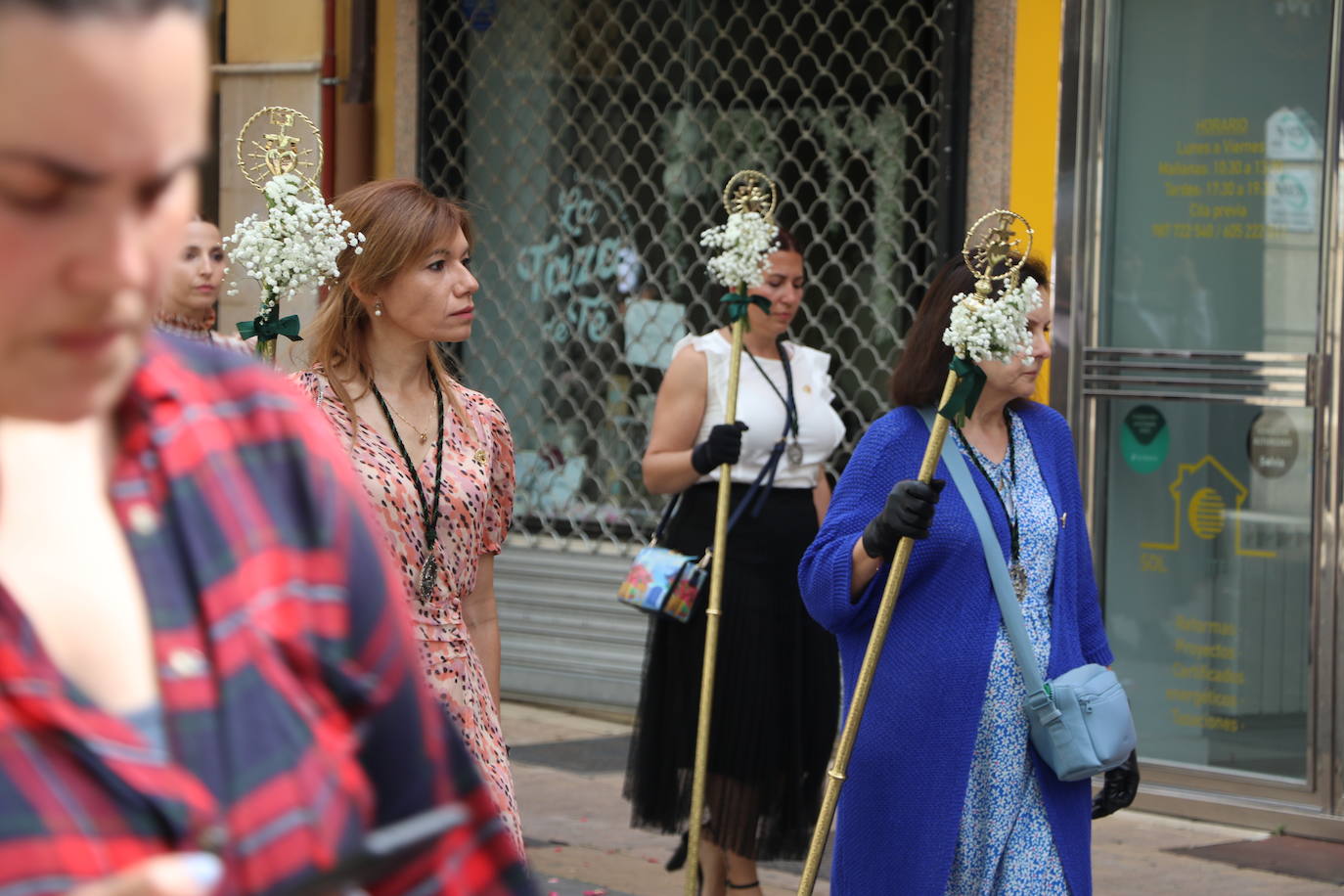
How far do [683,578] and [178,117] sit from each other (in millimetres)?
4747

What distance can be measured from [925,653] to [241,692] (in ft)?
10.2

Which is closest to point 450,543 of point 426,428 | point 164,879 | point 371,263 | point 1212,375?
point 426,428

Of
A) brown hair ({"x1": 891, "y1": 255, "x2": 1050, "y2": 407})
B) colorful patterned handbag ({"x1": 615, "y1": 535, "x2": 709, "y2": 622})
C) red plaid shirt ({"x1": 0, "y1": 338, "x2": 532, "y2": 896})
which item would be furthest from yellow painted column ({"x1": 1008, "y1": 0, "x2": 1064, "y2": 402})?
Result: red plaid shirt ({"x1": 0, "y1": 338, "x2": 532, "y2": 896})

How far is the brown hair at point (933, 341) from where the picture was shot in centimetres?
434

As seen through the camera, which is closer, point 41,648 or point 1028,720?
point 41,648

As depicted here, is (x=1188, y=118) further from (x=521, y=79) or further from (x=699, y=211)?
(x=521, y=79)

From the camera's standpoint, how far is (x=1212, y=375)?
720cm

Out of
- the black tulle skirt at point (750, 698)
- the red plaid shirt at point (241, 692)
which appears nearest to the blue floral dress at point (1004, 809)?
the black tulle skirt at point (750, 698)

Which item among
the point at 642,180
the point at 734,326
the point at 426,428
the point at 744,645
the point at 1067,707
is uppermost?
the point at 642,180

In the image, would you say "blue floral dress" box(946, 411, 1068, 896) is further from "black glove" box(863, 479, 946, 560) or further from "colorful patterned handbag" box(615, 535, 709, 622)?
"colorful patterned handbag" box(615, 535, 709, 622)

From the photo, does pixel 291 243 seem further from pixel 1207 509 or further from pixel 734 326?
pixel 1207 509

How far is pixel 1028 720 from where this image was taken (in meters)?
4.07

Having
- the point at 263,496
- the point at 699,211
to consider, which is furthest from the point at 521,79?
the point at 263,496

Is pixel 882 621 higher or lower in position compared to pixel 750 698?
higher
